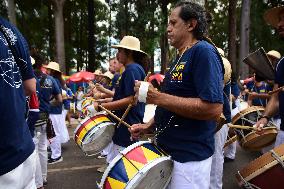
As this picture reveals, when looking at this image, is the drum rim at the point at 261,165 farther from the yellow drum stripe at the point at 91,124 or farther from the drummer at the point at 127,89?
the yellow drum stripe at the point at 91,124

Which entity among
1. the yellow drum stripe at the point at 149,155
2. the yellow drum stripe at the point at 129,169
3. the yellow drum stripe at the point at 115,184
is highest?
the yellow drum stripe at the point at 149,155

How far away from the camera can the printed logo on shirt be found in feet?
7.79

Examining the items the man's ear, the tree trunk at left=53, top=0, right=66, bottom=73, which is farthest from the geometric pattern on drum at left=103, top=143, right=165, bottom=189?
the tree trunk at left=53, top=0, right=66, bottom=73

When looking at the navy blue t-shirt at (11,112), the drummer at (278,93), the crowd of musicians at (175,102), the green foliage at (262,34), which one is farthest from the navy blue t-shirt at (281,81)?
the green foliage at (262,34)

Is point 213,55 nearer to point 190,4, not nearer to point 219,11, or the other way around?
point 190,4

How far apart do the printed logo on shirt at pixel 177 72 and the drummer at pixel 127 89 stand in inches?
52.3

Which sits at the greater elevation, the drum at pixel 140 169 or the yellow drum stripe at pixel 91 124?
the drum at pixel 140 169

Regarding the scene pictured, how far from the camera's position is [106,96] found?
17.7 ft

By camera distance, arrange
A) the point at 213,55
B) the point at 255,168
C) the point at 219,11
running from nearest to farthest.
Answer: the point at 213,55
the point at 255,168
the point at 219,11

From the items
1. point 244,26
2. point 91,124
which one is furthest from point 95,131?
point 244,26

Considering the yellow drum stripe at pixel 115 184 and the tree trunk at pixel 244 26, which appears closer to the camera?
the yellow drum stripe at pixel 115 184

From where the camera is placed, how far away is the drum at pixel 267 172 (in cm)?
283

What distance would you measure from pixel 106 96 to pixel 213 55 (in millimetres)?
3283

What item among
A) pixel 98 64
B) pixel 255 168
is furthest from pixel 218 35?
pixel 255 168
